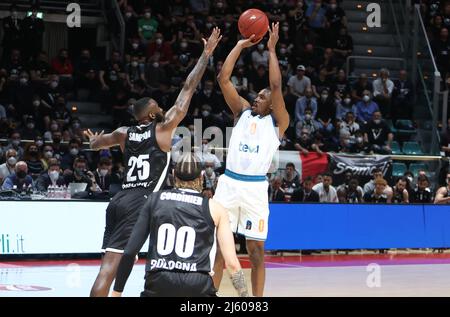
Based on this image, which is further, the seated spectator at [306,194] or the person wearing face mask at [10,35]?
the person wearing face mask at [10,35]

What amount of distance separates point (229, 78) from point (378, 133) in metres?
12.6

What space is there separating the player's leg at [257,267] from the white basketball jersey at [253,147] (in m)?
0.74

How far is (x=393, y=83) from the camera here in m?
23.6

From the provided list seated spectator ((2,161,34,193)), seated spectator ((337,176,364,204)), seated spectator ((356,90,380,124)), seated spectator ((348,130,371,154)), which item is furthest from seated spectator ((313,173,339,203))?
seated spectator ((2,161,34,193))

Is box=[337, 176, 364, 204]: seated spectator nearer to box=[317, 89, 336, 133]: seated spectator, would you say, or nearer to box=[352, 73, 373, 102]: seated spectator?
box=[317, 89, 336, 133]: seated spectator

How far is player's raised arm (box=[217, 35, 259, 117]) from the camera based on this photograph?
31.6ft

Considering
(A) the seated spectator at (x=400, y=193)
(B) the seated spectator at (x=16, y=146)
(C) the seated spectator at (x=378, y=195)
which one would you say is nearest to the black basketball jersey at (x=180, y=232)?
(B) the seated spectator at (x=16, y=146)

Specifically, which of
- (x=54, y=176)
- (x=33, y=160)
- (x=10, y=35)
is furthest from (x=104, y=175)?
(x=10, y=35)

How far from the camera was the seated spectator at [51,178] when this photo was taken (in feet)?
54.2

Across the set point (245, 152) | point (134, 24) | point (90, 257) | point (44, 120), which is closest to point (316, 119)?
point (134, 24)

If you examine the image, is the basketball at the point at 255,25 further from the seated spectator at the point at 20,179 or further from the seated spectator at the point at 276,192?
the seated spectator at the point at 276,192

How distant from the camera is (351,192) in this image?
19.2 m

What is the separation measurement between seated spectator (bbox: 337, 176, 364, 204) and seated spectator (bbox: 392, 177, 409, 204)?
0.89 metres

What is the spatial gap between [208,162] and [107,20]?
6572mm
